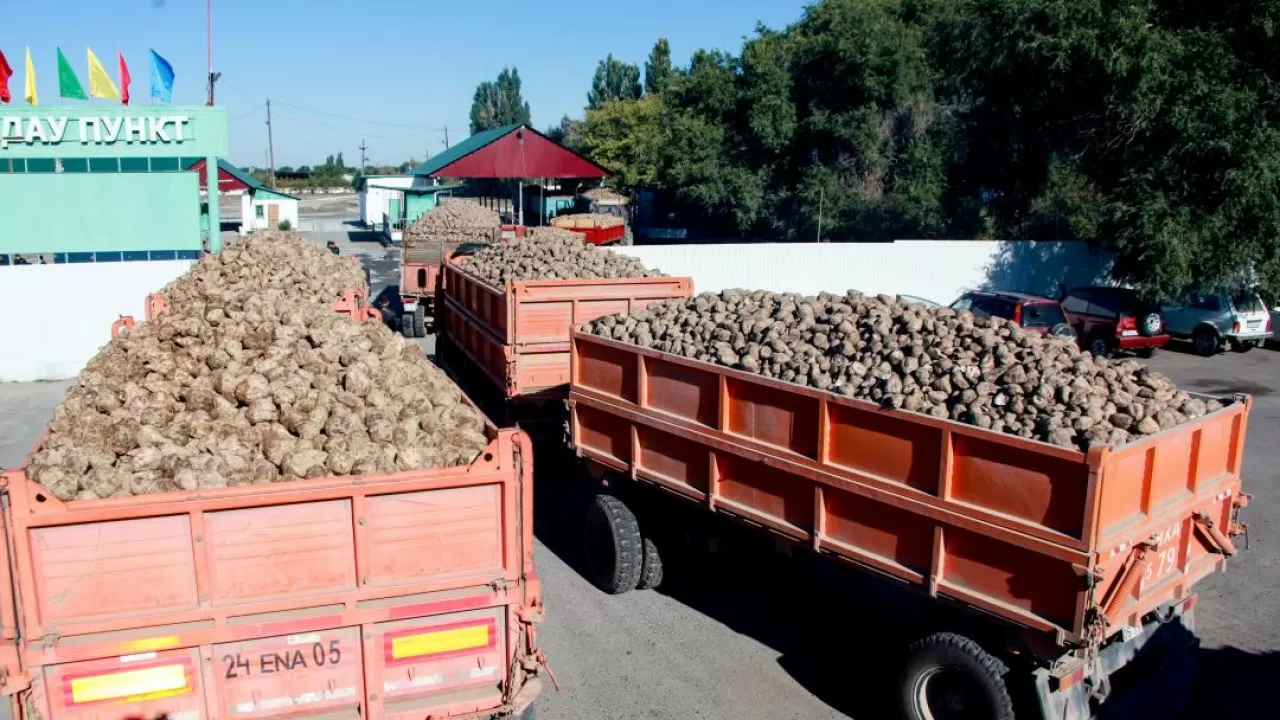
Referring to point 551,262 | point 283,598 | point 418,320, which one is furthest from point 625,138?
point 283,598

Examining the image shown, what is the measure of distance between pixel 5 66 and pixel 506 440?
2521 cm

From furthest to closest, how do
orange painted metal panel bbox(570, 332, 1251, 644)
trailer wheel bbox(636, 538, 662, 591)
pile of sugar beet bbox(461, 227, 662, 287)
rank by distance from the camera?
pile of sugar beet bbox(461, 227, 662, 287), trailer wheel bbox(636, 538, 662, 591), orange painted metal panel bbox(570, 332, 1251, 644)

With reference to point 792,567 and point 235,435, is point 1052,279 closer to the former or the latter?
point 792,567

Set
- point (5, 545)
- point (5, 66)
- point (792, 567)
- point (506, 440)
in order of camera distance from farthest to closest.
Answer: point (5, 66), point (792, 567), point (506, 440), point (5, 545)

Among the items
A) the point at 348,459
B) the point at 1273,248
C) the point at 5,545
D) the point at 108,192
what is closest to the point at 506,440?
the point at 348,459

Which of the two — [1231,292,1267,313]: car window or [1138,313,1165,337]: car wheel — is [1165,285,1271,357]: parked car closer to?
[1231,292,1267,313]: car window

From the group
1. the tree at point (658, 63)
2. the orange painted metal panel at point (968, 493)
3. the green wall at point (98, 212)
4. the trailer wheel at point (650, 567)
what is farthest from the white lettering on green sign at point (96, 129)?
the tree at point (658, 63)

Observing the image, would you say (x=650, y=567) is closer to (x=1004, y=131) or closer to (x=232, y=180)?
(x=1004, y=131)

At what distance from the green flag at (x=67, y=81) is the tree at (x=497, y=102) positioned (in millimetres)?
92221

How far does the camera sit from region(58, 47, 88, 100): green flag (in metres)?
24.6

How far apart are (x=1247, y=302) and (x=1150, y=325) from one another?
2705 mm

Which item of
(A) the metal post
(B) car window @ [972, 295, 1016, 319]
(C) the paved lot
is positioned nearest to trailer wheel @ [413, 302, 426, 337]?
(A) the metal post

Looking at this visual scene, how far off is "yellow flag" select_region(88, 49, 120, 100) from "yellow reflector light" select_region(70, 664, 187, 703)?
24448 mm

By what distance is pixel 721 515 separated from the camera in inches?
294
